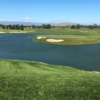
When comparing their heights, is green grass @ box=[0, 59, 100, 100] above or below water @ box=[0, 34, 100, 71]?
above

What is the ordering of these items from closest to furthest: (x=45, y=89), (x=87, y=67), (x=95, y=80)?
(x=45, y=89)
(x=95, y=80)
(x=87, y=67)

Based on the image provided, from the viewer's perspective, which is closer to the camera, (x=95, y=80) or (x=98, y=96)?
(x=98, y=96)

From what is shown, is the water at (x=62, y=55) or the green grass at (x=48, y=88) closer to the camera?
the green grass at (x=48, y=88)

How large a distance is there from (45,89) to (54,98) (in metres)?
0.85

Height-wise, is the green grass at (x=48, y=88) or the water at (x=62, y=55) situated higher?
the green grass at (x=48, y=88)

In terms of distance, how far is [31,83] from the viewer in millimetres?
12094

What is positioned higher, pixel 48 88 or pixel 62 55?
pixel 48 88

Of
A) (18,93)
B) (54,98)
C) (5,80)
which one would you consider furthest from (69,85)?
(5,80)

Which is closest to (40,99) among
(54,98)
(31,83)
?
(54,98)

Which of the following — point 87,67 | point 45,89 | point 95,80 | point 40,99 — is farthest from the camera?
point 87,67

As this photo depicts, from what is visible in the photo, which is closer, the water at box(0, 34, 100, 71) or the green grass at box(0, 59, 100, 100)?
the green grass at box(0, 59, 100, 100)

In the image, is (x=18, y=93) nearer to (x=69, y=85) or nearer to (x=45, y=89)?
(x=45, y=89)

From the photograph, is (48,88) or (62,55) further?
(62,55)

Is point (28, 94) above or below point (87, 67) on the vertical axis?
above
